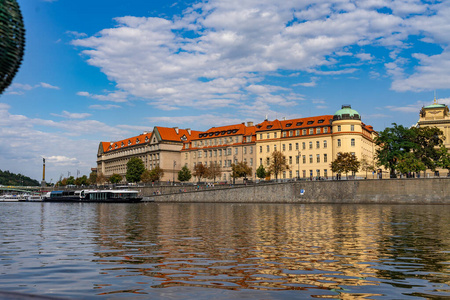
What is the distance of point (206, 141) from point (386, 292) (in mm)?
143092

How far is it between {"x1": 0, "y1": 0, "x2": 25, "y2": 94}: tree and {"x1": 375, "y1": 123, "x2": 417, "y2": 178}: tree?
3962 inches

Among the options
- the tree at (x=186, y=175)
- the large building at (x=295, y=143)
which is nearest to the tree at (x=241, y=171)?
the large building at (x=295, y=143)

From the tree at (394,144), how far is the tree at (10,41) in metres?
101

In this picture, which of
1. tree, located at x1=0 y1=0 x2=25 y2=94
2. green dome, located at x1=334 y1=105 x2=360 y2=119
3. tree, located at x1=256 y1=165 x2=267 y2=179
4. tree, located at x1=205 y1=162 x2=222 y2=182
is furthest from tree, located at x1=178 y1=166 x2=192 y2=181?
tree, located at x1=0 y1=0 x2=25 y2=94

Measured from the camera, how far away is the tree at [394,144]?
323 ft

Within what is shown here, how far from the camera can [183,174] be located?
148 metres

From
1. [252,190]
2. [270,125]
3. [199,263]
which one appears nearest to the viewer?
[199,263]

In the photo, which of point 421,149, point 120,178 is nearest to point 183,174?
point 120,178

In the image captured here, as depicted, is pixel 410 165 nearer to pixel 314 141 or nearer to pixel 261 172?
pixel 314 141

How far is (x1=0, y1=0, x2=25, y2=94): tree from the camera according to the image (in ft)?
13.9

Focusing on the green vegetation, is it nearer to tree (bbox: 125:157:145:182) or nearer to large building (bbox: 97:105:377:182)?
large building (bbox: 97:105:377:182)

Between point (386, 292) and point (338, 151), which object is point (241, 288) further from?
Answer: point (338, 151)

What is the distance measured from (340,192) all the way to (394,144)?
20.3 meters

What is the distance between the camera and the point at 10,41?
4.31 meters
